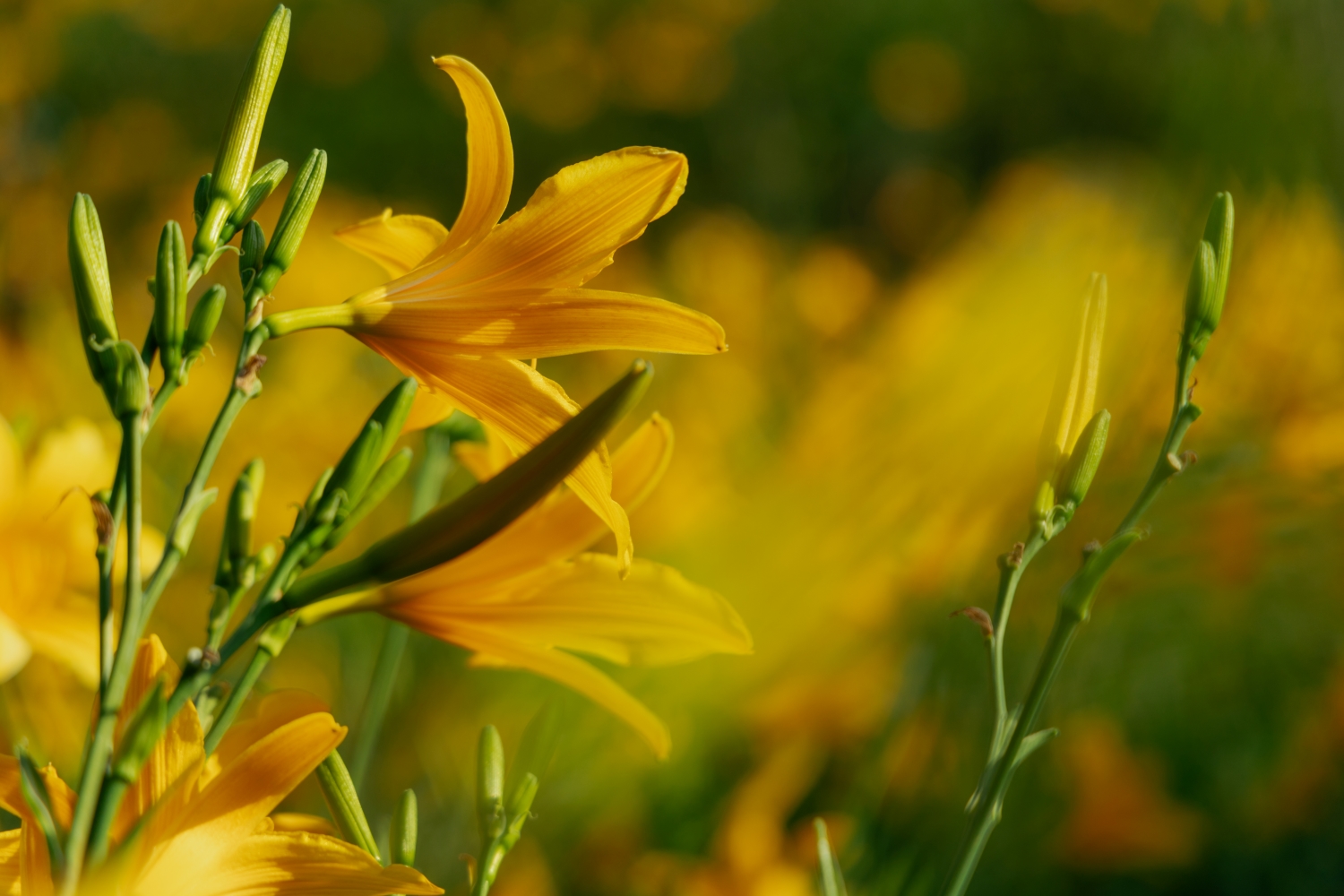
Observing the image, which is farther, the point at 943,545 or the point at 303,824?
the point at 943,545

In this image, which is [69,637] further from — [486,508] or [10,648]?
[486,508]

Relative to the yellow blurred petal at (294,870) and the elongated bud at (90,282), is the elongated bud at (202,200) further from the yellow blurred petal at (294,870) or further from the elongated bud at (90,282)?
the yellow blurred petal at (294,870)

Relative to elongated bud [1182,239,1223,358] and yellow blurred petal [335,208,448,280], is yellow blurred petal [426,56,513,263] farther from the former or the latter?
elongated bud [1182,239,1223,358]

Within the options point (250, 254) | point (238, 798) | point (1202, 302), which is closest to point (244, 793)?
point (238, 798)

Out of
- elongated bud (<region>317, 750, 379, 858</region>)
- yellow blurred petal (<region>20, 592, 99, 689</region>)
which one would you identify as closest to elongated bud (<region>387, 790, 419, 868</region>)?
elongated bud (<region>317, 750, 379, 858</region>)

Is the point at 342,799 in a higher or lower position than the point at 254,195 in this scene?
lower

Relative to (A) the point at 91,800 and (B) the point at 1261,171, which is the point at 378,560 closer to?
(A) the point at 91,800
